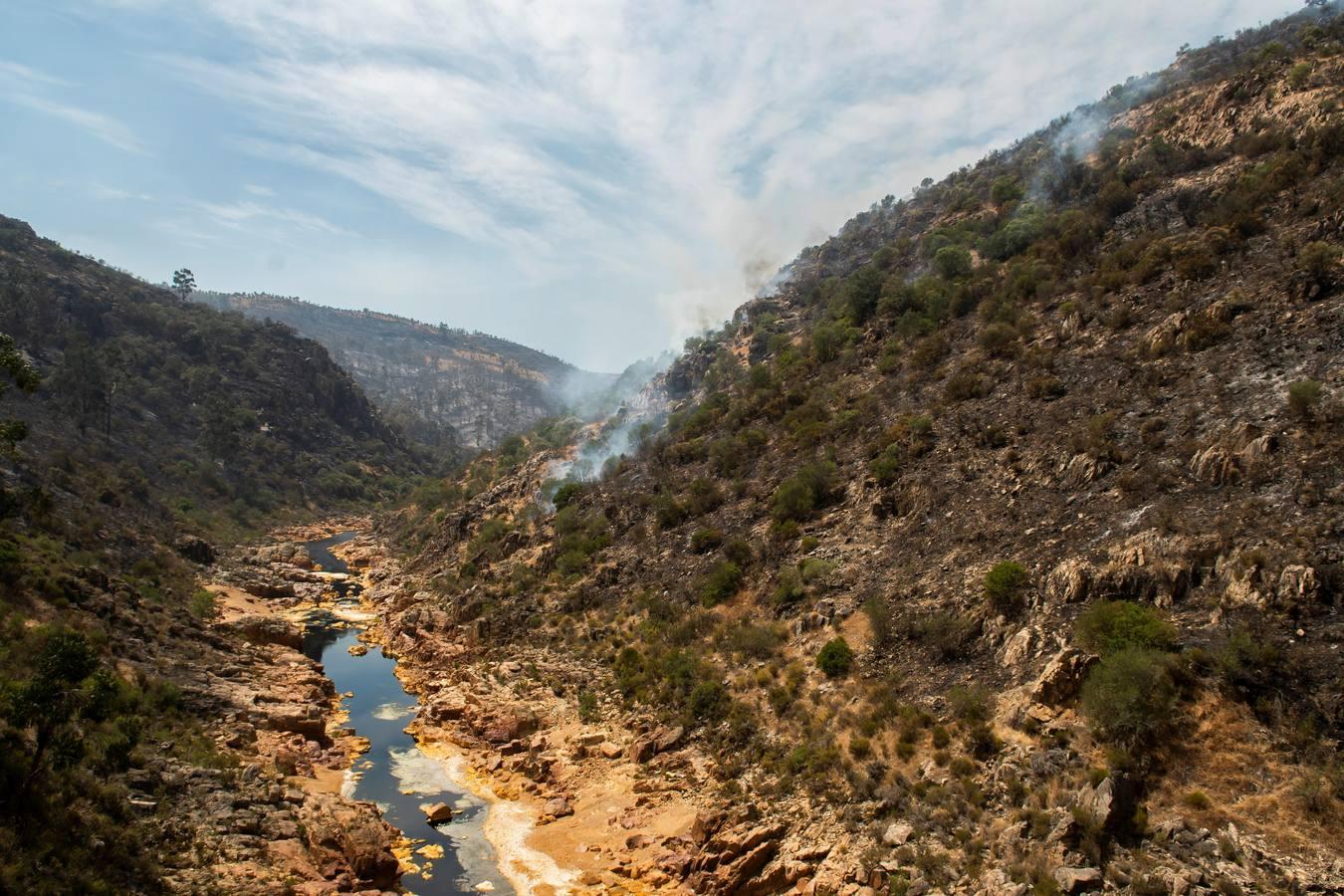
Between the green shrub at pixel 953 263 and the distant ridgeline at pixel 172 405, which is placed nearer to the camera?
the green shrub at pixel 953 263

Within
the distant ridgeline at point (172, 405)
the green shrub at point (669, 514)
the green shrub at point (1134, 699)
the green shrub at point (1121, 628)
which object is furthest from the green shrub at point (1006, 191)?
the distant ridgeline at point (172, 405)

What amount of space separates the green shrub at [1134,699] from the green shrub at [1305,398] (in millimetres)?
8495

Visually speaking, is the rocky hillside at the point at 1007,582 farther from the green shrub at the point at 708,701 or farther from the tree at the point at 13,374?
the tree at the point at 13,374

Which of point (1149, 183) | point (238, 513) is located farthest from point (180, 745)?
point (238, 513)

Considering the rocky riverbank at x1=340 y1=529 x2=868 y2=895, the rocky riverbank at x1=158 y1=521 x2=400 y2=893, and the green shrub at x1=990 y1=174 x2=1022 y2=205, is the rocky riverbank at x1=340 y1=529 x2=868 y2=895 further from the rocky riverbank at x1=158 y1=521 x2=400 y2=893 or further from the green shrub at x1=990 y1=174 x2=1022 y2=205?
the green shrub at x1=990 y1=174 x2=1022 y2=205

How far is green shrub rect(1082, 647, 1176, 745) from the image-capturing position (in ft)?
46.3

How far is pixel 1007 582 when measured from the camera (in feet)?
64.5

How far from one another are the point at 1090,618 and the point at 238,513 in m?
74.2

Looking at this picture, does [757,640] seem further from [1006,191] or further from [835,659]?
[1006,191]

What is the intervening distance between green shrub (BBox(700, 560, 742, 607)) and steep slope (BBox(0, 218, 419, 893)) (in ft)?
46.9

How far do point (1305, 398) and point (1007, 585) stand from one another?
862 centimetres

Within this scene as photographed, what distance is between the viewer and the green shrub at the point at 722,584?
96.7 ft

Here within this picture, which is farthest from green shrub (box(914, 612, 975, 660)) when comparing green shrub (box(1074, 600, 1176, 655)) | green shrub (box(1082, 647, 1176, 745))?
green shrub (box(1082, 647, 1176, 745))

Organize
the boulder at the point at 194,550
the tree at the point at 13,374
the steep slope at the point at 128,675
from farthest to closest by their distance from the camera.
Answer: the boulder at the point at 194,550 < the tree at the point at 13,374 < the steep slope at the point at 128,675
